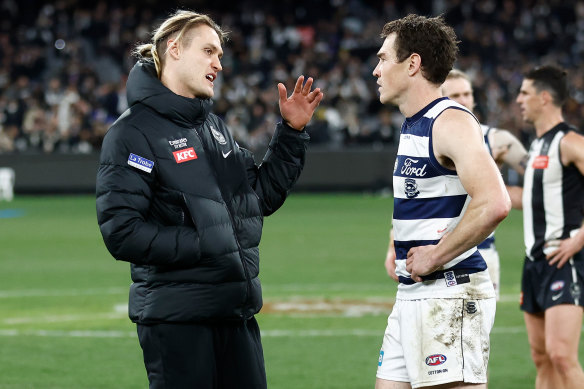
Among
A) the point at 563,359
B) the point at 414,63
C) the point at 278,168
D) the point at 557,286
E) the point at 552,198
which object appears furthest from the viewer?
the point at 552,198

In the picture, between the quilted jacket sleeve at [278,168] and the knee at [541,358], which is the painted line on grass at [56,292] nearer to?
the knee at [541,358]

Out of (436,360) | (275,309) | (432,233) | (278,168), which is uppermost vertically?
(278,168)

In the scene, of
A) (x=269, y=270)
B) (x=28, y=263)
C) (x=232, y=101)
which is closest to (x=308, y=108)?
(x=269, y=270)

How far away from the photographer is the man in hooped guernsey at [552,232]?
6531 mm

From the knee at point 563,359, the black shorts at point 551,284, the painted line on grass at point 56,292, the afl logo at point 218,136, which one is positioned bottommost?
the painted line on grass at point 56,292

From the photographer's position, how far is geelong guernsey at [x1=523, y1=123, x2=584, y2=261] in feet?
22.4

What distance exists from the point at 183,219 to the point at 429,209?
1102 millimetres

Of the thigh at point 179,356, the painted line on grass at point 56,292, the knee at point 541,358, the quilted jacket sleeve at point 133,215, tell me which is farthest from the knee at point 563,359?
the painted line on grass at point 56,292

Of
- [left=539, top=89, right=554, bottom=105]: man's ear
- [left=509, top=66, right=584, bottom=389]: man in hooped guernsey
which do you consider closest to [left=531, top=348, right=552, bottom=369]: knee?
[left=509, top=66, right=584, bottom=389]: man in hooped guernsey

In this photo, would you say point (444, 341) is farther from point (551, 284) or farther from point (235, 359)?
point (551, 284)

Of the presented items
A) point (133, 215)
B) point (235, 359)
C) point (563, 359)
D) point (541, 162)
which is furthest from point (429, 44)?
point (563, 359)

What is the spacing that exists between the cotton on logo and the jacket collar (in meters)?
0.15

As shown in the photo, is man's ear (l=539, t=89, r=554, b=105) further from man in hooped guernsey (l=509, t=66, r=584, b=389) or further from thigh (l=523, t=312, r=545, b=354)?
thigh (l=523, t=312, r=545, b=354)

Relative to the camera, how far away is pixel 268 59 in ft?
105
